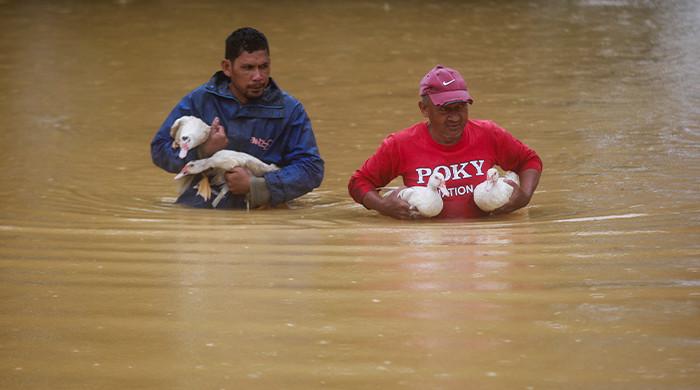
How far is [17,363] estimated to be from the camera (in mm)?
2607

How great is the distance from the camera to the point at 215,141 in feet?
16.0

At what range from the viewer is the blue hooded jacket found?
501cm

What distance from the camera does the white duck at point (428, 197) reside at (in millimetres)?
4484

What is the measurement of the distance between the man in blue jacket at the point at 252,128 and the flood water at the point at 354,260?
5.0 inches

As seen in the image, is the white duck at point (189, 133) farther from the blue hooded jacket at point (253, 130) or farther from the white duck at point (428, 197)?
the white duck at point (428, 197)

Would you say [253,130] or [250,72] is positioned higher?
[250,72]

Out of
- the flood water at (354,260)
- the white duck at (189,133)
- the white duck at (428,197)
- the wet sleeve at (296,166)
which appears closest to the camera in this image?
the flood water at (354,260)

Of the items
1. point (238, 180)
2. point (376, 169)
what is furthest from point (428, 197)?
point (238, 180)

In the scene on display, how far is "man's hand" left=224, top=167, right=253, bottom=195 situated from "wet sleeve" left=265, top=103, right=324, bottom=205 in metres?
0.08

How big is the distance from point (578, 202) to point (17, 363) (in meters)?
2.88

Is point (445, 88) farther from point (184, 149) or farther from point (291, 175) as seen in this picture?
point (184, 149)

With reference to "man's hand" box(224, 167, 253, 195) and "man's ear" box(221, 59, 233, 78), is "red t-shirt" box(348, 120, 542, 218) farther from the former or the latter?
"man's ear" box(221, 59, 233, 78)

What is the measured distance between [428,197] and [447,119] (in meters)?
0.31

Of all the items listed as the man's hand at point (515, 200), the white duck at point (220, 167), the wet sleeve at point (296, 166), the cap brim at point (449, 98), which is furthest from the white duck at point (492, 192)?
the white duck at point (220, 167)
